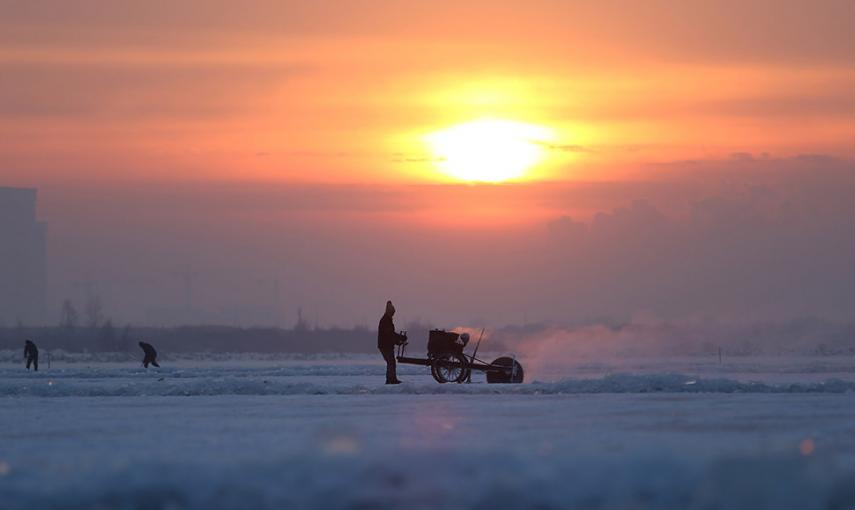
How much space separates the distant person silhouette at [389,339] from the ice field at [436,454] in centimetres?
756

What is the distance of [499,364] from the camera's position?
34.0m

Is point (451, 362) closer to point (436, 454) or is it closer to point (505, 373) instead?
point (505, 373)

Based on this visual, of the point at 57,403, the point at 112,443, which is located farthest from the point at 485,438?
the point at 57,403

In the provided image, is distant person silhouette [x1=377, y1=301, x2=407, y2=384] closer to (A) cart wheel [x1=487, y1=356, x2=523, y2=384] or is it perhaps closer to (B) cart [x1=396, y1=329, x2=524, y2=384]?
(B) cart [x1=396, y1=329, x2=524, y2=384]

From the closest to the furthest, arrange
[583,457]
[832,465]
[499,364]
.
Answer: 1. [832,465]
2. [583,457]
3. [499,364]

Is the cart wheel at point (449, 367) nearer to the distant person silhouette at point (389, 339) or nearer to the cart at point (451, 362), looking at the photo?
the cart at point (451, 362)

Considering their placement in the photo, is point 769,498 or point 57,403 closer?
point 769,498

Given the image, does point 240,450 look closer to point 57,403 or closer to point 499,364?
point 57,403

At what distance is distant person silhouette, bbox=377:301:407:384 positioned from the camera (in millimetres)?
31453

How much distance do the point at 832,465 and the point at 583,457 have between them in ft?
7.65

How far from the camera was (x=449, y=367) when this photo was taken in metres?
33.2

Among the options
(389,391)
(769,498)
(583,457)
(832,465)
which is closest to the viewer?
(769,498)

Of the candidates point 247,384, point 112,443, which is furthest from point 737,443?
point 247,384

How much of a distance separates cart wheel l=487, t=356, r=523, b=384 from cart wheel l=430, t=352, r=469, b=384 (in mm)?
888
